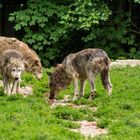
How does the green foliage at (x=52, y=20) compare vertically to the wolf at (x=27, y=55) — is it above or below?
above

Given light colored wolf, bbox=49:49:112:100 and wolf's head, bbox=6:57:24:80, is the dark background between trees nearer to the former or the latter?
light colored wolf, bbox=49:49:112:100

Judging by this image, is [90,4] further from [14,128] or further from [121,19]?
[14,128]

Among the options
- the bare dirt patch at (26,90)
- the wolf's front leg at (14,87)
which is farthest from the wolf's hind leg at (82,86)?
the wolf's front leg at (14,87)

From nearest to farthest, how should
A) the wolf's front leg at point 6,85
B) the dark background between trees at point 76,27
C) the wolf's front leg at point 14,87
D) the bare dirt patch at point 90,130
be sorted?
the bare dirt patch at point 90,130, the wolf's front leg at point 14,87, the wolf's front leg at point 6,85, the dark background between trees at point 76,27

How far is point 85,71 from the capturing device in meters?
13.5

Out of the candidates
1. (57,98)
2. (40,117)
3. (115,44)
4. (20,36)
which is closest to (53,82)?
(57,98)

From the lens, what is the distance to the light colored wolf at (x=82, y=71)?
1314 cm

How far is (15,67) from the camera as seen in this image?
13242mm

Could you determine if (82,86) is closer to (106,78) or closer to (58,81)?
(58,81)

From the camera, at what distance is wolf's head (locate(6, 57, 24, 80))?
1322 centimetres

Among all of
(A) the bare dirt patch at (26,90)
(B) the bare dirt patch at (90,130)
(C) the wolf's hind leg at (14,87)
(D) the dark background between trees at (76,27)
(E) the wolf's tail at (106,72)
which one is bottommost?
(B) the bare dirt patch at (90,130)

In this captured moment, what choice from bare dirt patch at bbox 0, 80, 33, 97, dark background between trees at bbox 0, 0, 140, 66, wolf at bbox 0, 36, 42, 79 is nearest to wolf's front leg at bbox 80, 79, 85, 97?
bare dirt patch at bbox 0, 80, 33, 97

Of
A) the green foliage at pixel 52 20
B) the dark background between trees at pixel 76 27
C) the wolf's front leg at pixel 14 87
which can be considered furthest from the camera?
the dark background between trees at pixel 76 27

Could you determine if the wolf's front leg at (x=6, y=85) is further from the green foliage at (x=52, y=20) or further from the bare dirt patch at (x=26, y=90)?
the green foliage at (x=52, y=20)
